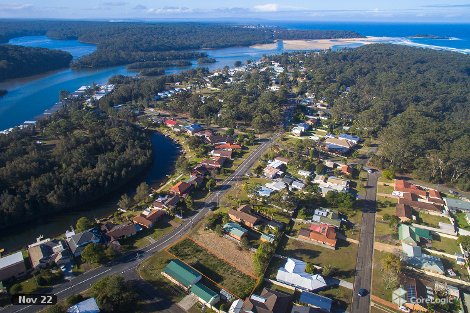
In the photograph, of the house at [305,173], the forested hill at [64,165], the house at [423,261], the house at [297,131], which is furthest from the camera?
the house at [297,131]

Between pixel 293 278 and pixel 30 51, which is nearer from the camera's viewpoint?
pixel 293 278

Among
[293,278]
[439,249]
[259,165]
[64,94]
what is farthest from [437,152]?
[64,94]

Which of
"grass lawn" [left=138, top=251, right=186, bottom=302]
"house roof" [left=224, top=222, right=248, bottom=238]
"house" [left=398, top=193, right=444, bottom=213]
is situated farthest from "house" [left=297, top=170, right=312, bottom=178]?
"grass lawn" [left=138, top=251, right=186, bottom=302]

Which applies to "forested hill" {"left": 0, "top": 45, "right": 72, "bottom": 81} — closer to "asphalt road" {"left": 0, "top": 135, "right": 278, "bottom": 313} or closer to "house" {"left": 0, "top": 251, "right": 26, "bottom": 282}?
"house" {"left": 0, "top": 251, "right": 26, "bottom": 282}

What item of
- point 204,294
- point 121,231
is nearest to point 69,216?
point 121,231

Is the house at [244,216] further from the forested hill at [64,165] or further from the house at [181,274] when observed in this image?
the forested hill at [64,165]

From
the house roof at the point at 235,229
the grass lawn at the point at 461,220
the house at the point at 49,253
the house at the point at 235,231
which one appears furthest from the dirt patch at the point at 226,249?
the grass lawn at the point at 461,220

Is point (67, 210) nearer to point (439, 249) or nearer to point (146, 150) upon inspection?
point (146, 150)
